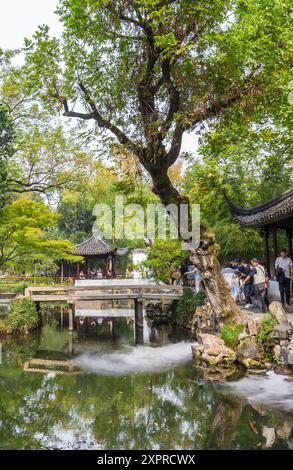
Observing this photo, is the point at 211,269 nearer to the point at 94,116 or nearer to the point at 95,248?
the point at 94,116

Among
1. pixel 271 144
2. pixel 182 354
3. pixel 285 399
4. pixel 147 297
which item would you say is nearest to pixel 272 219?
pixel 271 144

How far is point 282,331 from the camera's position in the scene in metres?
7.86

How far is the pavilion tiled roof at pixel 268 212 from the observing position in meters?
10.1

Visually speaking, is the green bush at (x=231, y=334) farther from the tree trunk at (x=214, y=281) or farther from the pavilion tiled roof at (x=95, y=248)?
the pavilion tiled roof at (x=95, y=248)

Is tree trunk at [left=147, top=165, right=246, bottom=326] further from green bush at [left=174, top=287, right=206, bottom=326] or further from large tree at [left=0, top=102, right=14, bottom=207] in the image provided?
large tree at [left=0, top=102, right=14, bottom=207]

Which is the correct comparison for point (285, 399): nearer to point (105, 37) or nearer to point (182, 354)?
point (182, 354)

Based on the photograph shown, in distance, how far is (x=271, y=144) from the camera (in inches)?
460

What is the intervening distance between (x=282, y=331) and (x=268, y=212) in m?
4.47

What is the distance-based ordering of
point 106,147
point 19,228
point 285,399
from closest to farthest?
point 285,399 → point 106,147 → point 19,228

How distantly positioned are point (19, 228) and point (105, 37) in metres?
6.49

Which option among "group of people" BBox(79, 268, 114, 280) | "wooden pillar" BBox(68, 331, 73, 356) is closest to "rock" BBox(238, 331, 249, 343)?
"wooden pillar" BBox(68, 331, 73, 356)

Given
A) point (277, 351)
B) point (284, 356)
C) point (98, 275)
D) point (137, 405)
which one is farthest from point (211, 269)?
point (98, 275)
